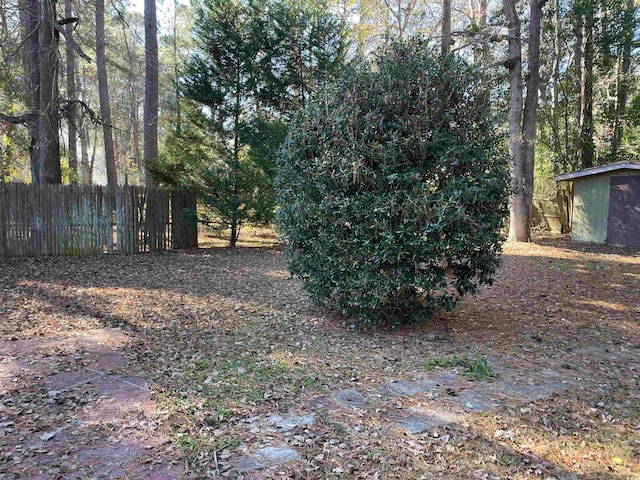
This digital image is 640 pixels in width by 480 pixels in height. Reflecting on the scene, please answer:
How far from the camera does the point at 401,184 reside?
13.0ft

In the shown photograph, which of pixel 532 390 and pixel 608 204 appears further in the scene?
pixel 608 204

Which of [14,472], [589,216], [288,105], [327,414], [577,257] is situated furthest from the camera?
[589,216]

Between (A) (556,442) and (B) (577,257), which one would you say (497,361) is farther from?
(B) (577,257)

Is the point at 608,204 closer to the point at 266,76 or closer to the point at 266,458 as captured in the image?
the point at 266,76

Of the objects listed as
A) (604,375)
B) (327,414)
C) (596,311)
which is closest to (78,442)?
(327,414)

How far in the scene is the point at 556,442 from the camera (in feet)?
8.13

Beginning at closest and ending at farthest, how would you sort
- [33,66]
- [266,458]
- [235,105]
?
1. [266,458]
2. [33,66]
3. [235,105]

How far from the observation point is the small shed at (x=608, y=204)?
38.2ft

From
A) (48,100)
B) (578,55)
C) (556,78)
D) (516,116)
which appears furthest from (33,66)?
(556,78)

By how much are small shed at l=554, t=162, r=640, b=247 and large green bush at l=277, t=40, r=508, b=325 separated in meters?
9.89

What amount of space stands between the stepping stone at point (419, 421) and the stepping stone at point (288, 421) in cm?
56

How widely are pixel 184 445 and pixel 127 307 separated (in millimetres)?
3381

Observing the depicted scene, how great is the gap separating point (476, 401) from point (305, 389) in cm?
121

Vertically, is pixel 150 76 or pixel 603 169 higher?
pixel 150 76
